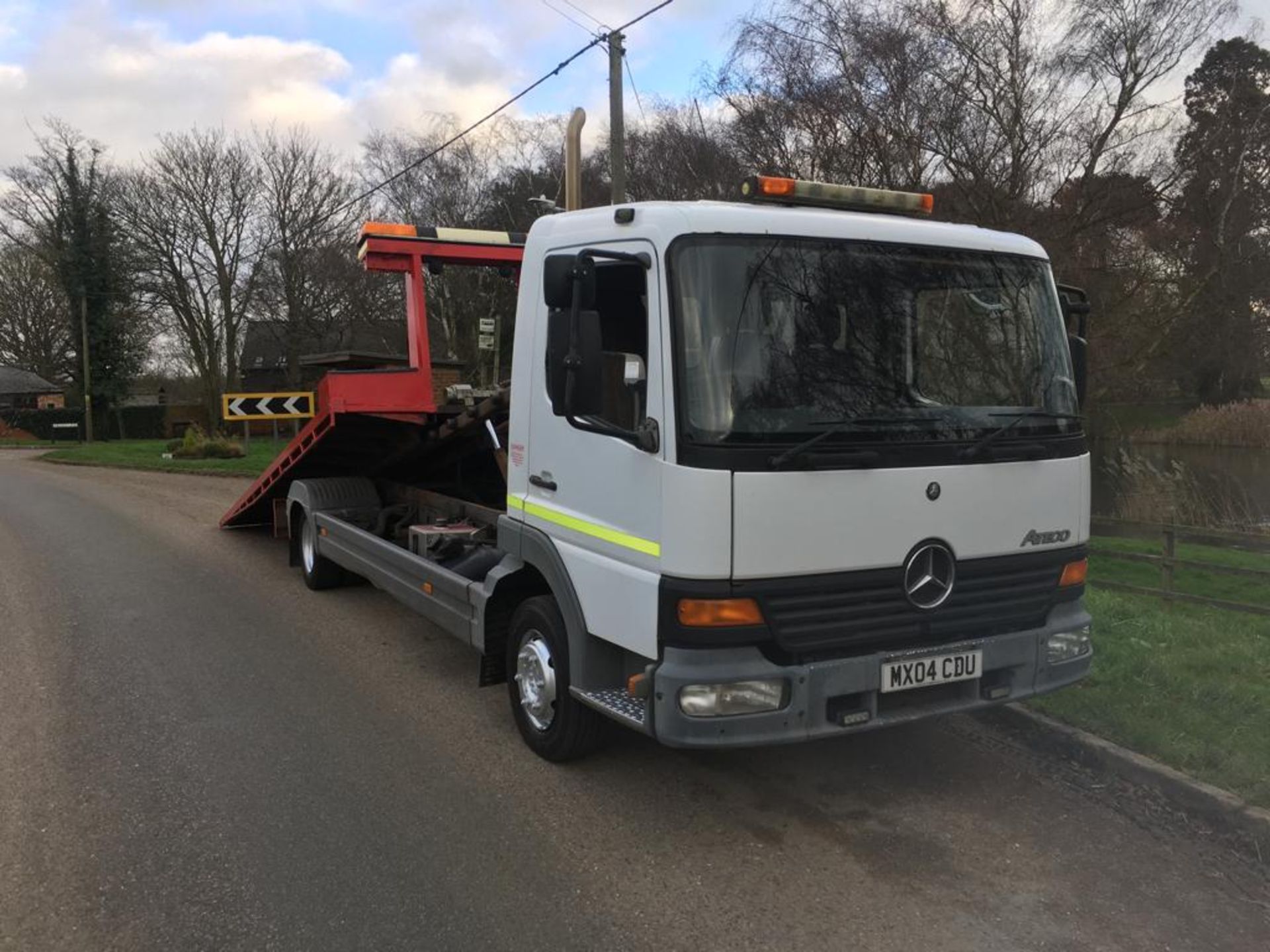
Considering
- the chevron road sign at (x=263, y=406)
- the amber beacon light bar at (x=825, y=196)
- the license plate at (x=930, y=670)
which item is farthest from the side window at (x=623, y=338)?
the chevron road sign at (x=263, y=406)

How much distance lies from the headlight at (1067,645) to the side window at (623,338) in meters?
2.06

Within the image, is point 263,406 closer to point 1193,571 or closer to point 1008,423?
point 1008,423

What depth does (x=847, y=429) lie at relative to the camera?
3.48 meters

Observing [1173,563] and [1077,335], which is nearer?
[1077,335]

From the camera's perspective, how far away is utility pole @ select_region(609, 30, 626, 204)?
15906 mm

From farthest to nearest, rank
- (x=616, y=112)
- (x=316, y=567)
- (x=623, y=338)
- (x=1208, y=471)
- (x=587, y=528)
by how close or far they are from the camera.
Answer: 1. (x=1208, y=471)
2. (x=616, y=112)
3. (x=316, y=567)
4. (x=587, y=528)
5. (x=623, y=338)

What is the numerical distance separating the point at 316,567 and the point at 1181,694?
262 inches

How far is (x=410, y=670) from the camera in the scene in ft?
19.5

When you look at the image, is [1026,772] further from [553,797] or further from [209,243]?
[209,243]

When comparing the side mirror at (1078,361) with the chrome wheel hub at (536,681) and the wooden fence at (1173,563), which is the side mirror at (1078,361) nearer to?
the chrome wheel hub at (536,681)

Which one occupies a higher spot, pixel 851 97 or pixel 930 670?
pixel 851 97

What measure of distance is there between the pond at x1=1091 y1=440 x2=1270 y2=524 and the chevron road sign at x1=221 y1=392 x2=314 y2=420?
900 cm

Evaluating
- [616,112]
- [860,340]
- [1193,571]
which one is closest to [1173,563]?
[1193,571]

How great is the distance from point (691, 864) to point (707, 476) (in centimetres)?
150
